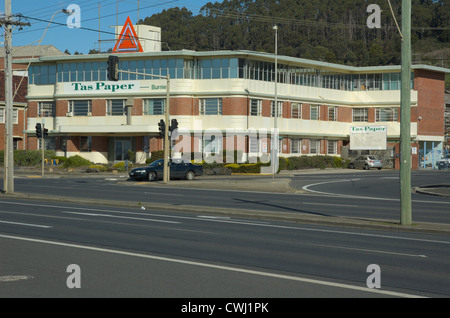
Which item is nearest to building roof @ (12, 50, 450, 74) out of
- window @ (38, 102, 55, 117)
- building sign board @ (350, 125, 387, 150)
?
window @ (38, 102, 55, 117)

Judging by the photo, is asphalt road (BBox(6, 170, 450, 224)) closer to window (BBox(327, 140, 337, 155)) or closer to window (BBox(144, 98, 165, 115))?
window (BBox(144, 98, 165, 115))

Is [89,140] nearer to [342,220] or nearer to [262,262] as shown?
[342,220]

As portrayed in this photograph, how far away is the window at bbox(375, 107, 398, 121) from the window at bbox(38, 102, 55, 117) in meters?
34.7

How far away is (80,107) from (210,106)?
13.5 m

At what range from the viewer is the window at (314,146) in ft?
229

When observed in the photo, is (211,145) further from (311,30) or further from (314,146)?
(311,30)

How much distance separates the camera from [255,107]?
207 ft

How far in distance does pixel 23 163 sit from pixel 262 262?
54.5 m

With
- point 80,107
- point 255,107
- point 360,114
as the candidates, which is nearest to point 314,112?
point 360,114

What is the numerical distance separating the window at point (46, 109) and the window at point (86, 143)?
4.91m

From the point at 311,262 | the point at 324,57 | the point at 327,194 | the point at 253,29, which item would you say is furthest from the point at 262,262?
the point at 253,29

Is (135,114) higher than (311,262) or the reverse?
higher

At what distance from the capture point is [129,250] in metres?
13.1

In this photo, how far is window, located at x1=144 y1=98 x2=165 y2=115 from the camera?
62938 mm
